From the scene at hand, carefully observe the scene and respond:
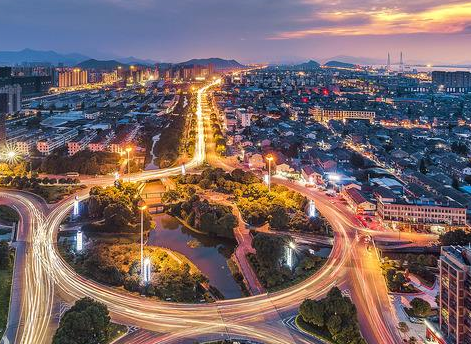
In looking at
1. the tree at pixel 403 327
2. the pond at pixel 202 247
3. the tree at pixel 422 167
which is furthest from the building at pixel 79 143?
the tree at pixel 403 327

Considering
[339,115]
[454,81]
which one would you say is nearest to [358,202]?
[339,115]

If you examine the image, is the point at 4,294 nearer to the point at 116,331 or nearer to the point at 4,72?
the point at 116,331

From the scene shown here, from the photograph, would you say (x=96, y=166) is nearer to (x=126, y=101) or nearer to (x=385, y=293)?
(x=385, y=293)

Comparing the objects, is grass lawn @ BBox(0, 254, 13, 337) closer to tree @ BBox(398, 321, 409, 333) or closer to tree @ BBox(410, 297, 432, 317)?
tree @ BBox(398, 321, 409, 333)

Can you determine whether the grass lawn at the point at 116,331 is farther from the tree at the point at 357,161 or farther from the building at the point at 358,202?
the tree at the point at 357,161

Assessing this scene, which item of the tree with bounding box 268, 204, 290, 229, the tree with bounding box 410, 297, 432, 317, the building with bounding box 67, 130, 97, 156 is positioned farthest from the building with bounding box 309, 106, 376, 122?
the tree with bounding box 410, 297, 432, 317
